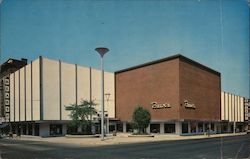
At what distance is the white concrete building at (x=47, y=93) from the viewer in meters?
60.6

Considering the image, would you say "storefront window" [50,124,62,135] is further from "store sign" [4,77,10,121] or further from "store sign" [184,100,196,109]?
"store sign" [184,100,196,109]

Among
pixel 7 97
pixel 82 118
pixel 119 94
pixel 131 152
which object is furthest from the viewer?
pixel 119 94

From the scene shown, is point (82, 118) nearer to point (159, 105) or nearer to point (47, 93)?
point (47, 93)

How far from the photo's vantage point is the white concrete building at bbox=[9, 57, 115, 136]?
60562mm

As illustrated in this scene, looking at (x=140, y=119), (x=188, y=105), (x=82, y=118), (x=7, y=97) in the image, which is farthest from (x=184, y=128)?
(x=7, y=97)

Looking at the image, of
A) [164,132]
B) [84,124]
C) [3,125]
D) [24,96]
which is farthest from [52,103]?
[164,132]

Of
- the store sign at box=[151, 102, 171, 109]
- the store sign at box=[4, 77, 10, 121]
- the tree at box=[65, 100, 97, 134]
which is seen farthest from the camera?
the store sign at box=[4, 77, 10, 121]

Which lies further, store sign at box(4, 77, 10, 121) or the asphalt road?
store sign at box(4, 77, 10, 121)

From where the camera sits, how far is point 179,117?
62719 millimetres

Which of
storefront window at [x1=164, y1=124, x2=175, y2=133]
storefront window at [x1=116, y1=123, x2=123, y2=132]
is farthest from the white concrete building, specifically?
storefront window at [x1=164, y1=124, x2=175, y2=133]

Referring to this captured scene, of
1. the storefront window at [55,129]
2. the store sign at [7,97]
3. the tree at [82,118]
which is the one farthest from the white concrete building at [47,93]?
the tree at [82,118]

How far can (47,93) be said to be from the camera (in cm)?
6131

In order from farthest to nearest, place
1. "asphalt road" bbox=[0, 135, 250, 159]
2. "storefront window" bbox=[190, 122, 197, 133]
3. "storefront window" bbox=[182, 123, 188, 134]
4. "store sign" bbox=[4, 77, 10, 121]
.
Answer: "store sign" bbox=[4, 77, 10, 121]
"storefront window" bbox=[190, 122, 197, 133]
"storefront window" bbox=[182, 123, 188, 134]
"asphalt road" bbox=[0, 135, 250, 159]

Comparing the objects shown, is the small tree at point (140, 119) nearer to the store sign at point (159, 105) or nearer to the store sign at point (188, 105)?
the store sign at point (159, 105)
